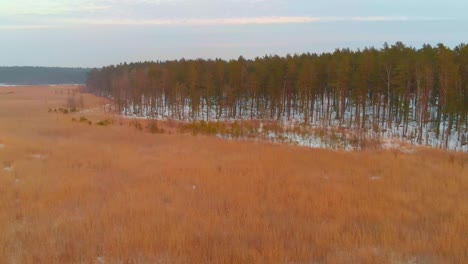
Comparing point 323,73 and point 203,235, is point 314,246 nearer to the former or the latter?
point 203,235

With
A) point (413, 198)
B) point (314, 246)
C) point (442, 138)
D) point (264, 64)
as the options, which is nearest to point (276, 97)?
point (264, 64)

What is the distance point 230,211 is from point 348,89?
4499 centimetres

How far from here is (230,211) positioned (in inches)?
342

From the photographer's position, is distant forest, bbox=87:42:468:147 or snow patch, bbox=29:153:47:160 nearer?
snow patch, bbox=29:153:47:160

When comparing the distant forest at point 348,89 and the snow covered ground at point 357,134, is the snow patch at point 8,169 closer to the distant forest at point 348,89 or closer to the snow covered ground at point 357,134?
the snow covered ground at point 357,134

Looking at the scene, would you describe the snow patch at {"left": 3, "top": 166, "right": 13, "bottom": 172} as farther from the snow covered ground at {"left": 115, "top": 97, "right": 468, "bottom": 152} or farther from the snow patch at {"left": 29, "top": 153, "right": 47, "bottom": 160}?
the snow covered ground at {"left": 115, "top": 97, "right": 468, "bottom": 152}

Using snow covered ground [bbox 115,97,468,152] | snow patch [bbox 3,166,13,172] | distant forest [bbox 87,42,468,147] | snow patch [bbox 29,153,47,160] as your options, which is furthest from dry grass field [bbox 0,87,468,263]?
distant forest [bbox 87,42,468,147]

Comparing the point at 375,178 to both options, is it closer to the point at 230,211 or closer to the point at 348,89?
the point at 230,211

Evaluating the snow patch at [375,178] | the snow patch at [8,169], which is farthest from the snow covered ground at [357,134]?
the snow patch at [8,169]

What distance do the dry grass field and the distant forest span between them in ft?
Result: 87.6

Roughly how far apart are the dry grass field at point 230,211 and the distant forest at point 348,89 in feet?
87.6

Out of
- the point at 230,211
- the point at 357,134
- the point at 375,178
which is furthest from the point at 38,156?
the point at 357,134

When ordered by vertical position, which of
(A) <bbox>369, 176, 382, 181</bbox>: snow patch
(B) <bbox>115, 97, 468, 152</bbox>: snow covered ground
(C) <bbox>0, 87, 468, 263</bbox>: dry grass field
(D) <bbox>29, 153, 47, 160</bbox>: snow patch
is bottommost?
(B) <bbox>115, 97, 468, 152</bbox>: snow covered ground

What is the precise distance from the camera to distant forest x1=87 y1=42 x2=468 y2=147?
39688mm
